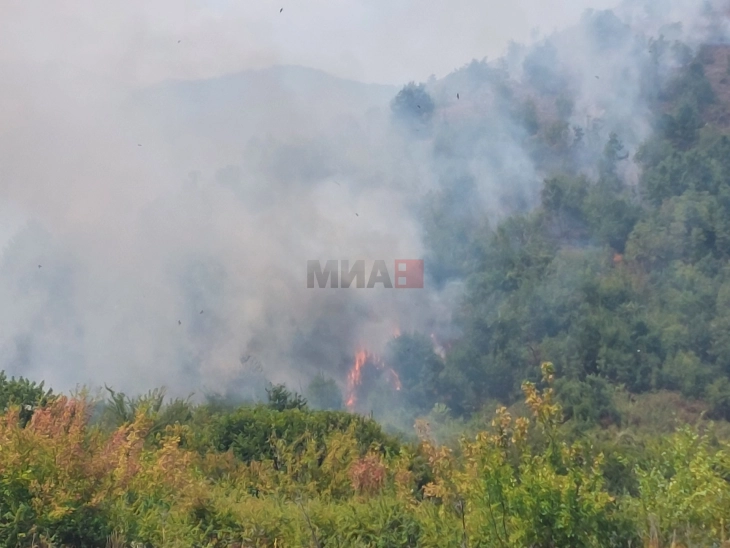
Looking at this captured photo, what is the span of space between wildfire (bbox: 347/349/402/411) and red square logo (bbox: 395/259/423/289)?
199cm

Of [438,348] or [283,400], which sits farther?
[438,348]

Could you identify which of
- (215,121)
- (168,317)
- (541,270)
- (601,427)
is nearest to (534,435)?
(601,427)

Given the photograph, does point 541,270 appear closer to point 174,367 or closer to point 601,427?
point 601,427

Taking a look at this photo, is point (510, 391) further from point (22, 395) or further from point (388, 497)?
point (388, 497)

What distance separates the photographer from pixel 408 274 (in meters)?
18.2

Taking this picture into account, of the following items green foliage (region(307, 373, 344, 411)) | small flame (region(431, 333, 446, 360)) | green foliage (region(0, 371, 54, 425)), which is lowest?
green foliage (region(307, 373, 344, 411))

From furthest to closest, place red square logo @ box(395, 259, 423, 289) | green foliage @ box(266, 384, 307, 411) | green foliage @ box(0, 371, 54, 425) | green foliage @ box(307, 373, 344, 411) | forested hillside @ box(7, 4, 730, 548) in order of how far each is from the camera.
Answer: red square logo @ box(395, 259, 423, 289) → green foliage @ box(307, 373, 344, 411) → green foliage @ box(266, 384, 307, 411) → green foliage @ box(0, 371, 54, 425) → forested hillside @ box(7, 4, 730, 548)

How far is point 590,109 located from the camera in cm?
2755

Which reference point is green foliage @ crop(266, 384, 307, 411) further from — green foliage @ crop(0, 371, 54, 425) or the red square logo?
the red square logo

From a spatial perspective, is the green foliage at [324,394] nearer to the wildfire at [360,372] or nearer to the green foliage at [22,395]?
the wildfire at [360,372]

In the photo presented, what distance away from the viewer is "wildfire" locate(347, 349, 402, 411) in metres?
16.0

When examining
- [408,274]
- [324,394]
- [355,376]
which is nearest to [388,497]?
[324,394]

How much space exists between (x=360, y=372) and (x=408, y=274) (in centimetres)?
301

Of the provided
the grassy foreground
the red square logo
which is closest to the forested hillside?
the grassy foreground
